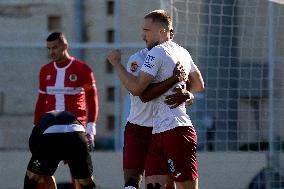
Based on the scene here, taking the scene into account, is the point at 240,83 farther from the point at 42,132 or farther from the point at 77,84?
the point at 42,132

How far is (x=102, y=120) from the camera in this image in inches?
467

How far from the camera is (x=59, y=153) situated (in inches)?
331

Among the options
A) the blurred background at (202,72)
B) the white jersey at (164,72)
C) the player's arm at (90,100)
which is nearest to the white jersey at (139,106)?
the white jersey at (164,72)

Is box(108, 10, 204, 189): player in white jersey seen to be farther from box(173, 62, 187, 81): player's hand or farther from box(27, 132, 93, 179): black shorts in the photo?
box(27, 132, 93, 179): black shorts

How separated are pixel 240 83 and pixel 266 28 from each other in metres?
0.63

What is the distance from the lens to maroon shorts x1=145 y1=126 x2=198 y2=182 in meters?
7.27

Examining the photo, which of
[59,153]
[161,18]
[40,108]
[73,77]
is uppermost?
[161,18]

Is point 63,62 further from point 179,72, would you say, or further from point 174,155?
point 174,155

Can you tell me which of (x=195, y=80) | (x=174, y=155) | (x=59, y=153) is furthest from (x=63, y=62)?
(x=174, y=155)

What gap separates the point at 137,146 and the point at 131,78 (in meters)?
0.83

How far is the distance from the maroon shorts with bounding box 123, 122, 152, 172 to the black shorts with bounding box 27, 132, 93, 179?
2.37 ft

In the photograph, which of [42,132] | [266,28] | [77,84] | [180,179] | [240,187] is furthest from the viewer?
[240,187]

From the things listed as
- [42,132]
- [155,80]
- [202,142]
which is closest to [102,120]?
[202,142]

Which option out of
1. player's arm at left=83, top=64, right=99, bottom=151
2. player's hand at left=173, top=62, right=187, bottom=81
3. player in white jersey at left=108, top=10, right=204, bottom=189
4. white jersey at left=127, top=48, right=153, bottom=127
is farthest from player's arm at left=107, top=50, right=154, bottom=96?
player's arm at left=83, top=64, right=99, bottom=151
